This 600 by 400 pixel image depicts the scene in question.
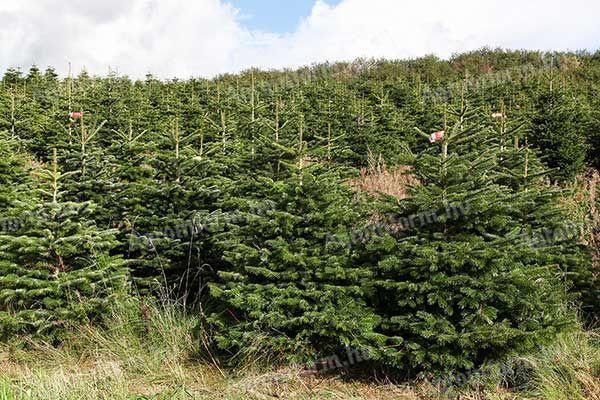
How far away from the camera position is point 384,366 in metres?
4.11

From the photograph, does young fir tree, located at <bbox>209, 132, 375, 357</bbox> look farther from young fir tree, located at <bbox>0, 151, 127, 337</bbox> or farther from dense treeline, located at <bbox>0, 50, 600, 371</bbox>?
young fir tree, located at <bbox>0, 151, 127, 337</bbox>

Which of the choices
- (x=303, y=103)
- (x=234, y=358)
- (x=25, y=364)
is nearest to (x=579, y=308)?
(x=234, y=358)

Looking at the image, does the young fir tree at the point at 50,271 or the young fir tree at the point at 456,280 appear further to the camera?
the young fir tree at the point at 50,271

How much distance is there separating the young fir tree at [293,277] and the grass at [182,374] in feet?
0.86

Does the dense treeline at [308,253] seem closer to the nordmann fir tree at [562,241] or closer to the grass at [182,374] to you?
the nordmann fir tree at [562,241]

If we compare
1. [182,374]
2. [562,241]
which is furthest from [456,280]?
[182,374]

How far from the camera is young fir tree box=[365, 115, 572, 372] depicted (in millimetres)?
3717

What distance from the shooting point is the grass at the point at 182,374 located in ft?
11.8

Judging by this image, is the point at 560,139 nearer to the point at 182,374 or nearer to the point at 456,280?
the point at 456,280

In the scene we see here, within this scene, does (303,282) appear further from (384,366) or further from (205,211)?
(205,211)

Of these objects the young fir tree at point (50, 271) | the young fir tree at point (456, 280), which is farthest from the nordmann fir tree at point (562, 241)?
the young fir tree at point (50, 271)

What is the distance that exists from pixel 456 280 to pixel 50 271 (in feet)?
11.5

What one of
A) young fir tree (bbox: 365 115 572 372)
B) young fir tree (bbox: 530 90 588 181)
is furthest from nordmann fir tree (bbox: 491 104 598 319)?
young fir tree (bbox: 530 90 588 181)

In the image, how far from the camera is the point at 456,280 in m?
3.74
